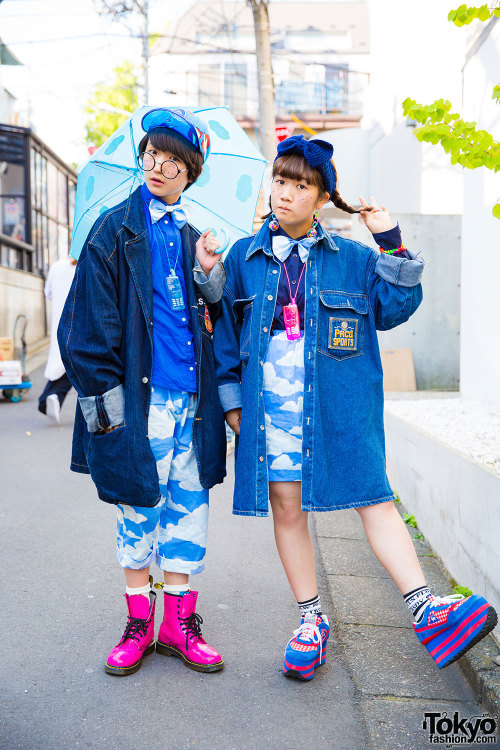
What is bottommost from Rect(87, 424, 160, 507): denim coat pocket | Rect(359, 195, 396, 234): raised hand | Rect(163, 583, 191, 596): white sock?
Rect(163, 583, 191, 596): white sock

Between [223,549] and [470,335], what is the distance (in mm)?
3939

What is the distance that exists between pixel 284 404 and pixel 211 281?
526 mm

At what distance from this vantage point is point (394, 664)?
9.60ft

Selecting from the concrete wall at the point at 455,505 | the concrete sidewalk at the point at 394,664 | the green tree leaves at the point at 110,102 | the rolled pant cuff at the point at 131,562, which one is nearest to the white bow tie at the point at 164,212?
the rolled pant cuff at the point at 131,562

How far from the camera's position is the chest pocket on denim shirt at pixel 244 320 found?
2.81 metres

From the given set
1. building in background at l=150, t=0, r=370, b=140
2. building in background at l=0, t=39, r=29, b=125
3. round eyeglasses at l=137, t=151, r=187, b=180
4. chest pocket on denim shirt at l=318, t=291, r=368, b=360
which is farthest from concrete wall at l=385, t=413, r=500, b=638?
building in background at l=150, t=0, r=370, b=140

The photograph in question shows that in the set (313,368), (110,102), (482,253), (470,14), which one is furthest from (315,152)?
(110,102)

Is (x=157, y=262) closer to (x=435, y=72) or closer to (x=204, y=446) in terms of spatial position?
(x=204, y=446)

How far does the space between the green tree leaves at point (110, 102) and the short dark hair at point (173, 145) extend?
36.4 metres

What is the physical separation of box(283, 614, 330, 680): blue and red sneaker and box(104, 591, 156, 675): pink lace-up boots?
547 mm

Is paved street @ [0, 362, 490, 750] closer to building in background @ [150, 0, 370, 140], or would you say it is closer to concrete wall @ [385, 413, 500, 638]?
concrete wall @ [385, 413, 500, 638]

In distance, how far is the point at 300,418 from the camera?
2.77 m

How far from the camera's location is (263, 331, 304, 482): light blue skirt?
9.05 feet

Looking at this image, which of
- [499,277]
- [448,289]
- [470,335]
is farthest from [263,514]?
[448,289]
